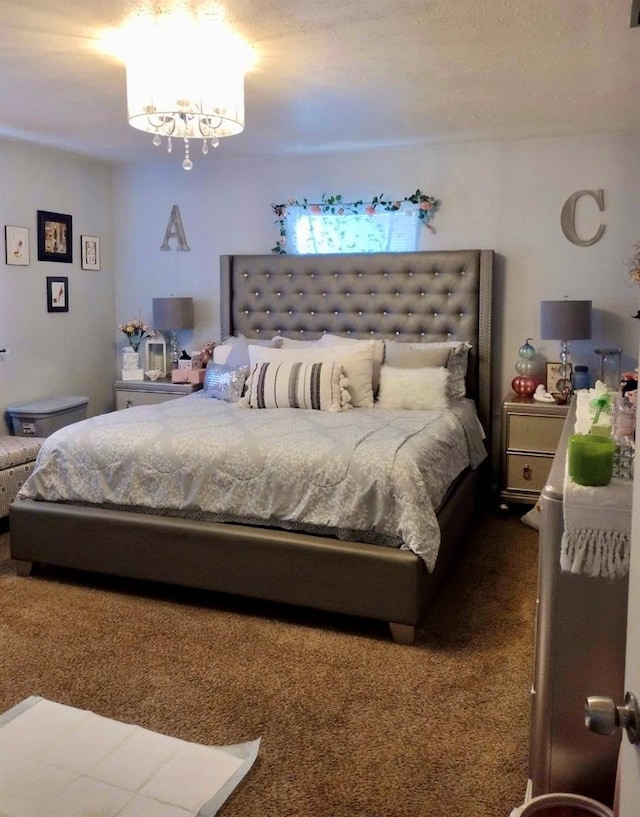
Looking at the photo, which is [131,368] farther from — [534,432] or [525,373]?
[534,432]

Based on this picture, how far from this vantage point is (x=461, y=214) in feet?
15.2

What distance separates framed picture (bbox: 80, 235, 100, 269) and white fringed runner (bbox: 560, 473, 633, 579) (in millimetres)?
4463

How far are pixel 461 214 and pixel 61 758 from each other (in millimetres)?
3795

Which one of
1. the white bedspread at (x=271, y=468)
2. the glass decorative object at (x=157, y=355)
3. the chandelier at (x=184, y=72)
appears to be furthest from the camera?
the glass decorative object at (x=157, y=355)

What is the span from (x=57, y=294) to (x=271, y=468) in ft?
9.24

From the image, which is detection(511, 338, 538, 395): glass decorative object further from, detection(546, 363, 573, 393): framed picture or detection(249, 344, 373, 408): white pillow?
detection(249, 344, 373, 408): white pillow

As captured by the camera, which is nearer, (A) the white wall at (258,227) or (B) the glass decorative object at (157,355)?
(A) the white wall at (258,227)

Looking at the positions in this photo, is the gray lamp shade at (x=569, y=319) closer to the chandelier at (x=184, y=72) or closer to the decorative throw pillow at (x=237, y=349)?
the decorative throw pillow at (x=237, y=349)

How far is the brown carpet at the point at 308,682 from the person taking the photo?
2004 mm

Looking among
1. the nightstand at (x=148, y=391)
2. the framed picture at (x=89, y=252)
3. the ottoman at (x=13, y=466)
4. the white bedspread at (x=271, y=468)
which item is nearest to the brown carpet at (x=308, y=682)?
the white bedspread at (x=271, y=468)

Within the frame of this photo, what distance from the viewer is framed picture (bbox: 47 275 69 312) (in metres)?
4.95

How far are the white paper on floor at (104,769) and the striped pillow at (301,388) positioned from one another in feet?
6.46

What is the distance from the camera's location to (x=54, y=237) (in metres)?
4.95

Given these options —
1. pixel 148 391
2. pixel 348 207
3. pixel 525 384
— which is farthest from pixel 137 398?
pixel 525 384
